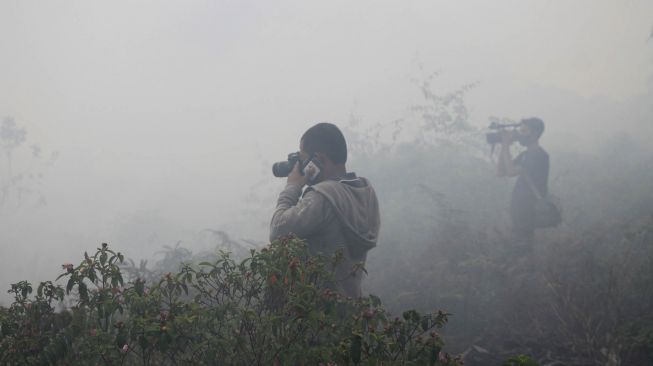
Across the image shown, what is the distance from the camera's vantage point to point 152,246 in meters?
17.5

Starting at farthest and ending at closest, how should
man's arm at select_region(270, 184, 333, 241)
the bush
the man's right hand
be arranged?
1. the man's right hand
2. man's arm at select_region(270, 184, 333, 241)
3. the bush

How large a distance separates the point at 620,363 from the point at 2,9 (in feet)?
411

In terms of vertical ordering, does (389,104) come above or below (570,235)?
above

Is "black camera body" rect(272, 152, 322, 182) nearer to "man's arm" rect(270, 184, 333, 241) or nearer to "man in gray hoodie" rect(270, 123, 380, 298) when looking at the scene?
"man in gray hoodie" rect(270, 123, 380, 298)

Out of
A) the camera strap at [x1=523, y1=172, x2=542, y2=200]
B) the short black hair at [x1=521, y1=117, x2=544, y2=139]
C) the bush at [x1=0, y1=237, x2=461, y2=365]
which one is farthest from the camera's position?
the short black hair at [x1=521, y1=117, x2=544, y2=139]

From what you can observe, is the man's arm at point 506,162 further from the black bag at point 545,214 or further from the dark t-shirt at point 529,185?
the black bag at point 545,214

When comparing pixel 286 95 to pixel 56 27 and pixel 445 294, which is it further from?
pixel 56 27

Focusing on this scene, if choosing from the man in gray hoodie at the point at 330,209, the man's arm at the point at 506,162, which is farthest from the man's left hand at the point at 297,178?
the man's arm at the point at 506,162

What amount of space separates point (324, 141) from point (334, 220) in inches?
23.1

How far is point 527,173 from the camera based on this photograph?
22.9ft

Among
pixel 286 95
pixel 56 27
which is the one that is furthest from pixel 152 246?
pixel 56 27

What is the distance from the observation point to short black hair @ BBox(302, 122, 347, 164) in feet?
10.00

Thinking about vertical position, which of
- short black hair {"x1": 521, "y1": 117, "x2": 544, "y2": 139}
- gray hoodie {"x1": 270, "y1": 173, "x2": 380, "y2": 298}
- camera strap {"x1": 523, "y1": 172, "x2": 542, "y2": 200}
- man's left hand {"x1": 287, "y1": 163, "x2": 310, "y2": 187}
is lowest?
camera strap {"x1": 523, "y1": 172, "x2": 542, "y2": 200}

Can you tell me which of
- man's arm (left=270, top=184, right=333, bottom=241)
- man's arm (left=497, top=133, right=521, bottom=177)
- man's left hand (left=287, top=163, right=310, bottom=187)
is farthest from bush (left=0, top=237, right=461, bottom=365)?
man's arm (left=497, top=133, right=521, bottom=177)
